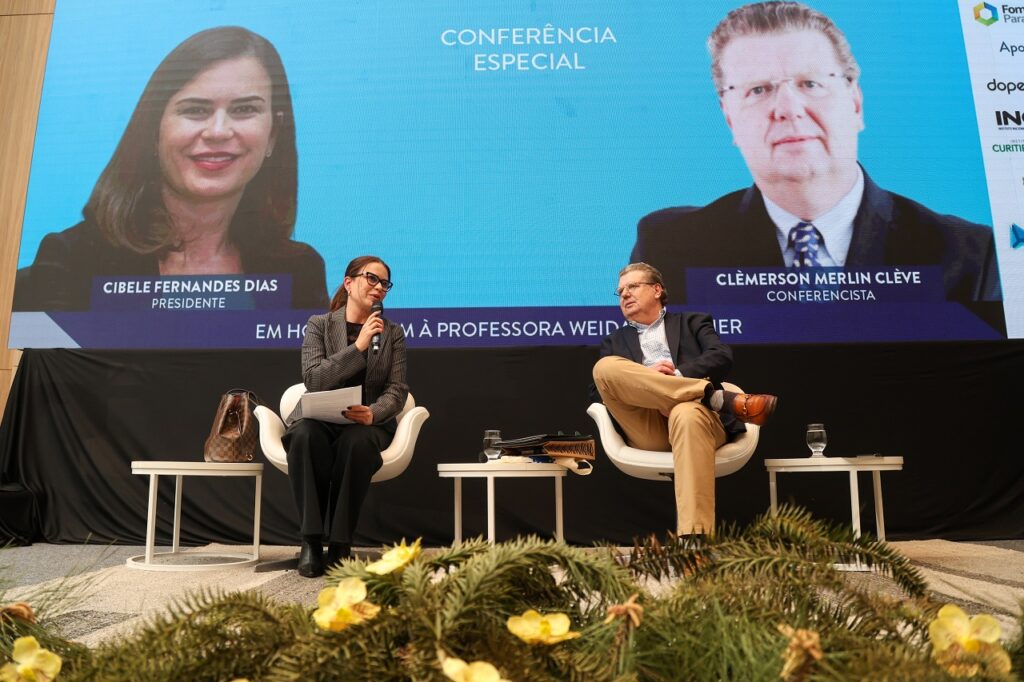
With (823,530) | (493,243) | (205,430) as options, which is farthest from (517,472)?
(823,530)

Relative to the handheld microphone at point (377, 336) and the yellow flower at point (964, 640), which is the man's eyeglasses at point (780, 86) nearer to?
Result: the handheld microphone at point (377, 336)

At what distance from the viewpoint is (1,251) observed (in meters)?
4.78

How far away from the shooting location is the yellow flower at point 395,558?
1.11ft

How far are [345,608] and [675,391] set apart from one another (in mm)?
2900

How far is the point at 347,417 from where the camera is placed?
126 inches

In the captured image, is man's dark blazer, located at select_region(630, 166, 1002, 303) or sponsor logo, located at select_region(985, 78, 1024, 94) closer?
man's dark blazer, located at select_region(630, 166, 1002, 303)

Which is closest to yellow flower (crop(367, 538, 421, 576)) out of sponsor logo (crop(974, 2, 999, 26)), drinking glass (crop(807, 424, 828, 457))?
drinking glass (crop(807, 424, 828, 457))

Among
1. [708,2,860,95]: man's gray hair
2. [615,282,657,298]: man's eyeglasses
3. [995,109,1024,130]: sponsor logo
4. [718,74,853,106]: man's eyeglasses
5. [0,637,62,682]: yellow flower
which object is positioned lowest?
[0,637,62,682]: yellow flower

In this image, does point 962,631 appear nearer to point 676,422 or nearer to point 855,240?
point 676,422

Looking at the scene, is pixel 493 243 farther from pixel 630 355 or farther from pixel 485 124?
pixel 630 355

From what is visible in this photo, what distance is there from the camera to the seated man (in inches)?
118

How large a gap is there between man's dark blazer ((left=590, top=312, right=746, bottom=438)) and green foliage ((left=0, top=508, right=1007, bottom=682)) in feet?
9.71

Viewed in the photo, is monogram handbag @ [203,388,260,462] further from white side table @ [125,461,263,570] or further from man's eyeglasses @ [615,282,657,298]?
man's eyeglasses @ [615,282,657,298]

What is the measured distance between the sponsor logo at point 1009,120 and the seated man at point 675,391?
7.61 feet
